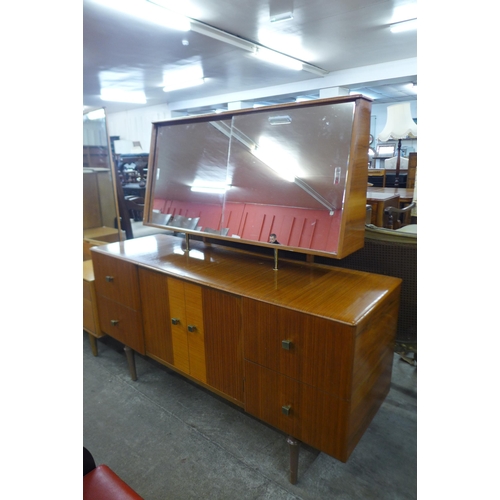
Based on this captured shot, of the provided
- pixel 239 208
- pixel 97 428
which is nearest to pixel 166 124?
pixel 239 208

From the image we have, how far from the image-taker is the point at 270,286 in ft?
4.36

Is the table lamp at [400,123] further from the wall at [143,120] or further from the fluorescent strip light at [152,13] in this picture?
the wall at [143,120]

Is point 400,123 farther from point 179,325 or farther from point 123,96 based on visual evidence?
point 123,96

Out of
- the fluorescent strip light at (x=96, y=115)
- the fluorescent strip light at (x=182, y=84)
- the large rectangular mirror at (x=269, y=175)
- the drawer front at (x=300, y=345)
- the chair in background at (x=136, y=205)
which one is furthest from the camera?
the fluorescent strip light at (x=182, y=84)

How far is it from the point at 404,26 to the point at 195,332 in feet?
14.6

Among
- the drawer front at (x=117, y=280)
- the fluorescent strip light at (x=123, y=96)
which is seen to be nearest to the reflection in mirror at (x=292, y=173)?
the drawer front at (x=117, y=280)

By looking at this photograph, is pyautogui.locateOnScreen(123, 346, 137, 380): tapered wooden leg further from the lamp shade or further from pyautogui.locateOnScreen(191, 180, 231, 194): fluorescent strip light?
the lamp shade

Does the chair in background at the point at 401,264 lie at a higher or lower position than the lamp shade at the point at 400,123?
lower

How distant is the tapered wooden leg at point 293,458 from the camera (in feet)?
4.20

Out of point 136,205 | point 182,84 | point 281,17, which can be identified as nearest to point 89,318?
point 136,205

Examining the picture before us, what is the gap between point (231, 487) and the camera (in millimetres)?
1332

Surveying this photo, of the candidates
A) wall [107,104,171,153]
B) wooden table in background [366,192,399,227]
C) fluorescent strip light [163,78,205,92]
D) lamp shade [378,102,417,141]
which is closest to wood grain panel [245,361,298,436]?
wooden table in background [366,192,399,227]
